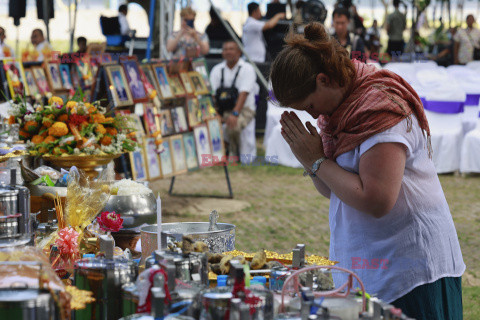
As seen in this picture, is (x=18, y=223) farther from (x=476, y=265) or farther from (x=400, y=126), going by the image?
(x=476, y=265)

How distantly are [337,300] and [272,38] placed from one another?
42.1ft

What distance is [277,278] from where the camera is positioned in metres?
1.65

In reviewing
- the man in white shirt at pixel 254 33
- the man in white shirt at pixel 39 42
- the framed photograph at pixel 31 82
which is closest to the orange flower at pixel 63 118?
the framed photograph at pixel 31 82

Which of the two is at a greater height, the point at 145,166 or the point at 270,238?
the point at 145,166

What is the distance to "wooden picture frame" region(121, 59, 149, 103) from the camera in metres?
6.14

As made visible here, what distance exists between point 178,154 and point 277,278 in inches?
219

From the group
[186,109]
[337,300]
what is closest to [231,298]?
[337,300]

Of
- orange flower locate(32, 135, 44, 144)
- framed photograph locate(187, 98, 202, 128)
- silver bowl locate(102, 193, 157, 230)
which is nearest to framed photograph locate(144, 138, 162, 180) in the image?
framed photograph locate(187, 98, 202, 128)

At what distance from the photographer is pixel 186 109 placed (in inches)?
290

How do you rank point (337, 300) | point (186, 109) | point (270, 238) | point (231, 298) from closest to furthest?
point (231, 298) < point (337, 300) < point (270, 238) < point (186, 109)

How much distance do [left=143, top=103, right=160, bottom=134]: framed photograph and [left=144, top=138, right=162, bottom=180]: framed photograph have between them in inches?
4.3

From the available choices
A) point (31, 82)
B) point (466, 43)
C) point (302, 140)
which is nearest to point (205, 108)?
point (31, 82)

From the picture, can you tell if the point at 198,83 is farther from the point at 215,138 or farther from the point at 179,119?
the point at 215,138

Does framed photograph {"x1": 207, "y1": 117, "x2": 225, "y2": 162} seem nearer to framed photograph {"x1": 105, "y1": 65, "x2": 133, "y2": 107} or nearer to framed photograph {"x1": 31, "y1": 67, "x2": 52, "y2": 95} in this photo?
framed photograph {"x1": 105, "y1": 65, "x2": 133, "y2": 107}
